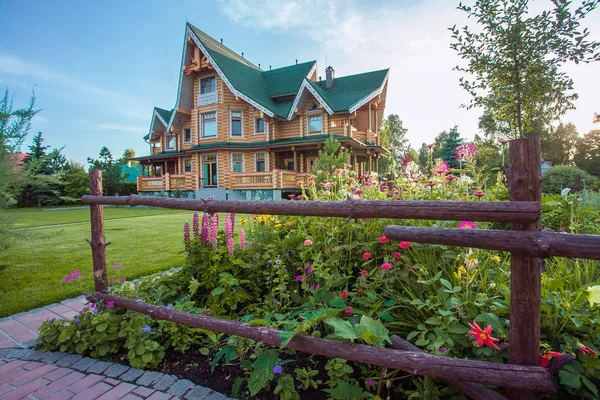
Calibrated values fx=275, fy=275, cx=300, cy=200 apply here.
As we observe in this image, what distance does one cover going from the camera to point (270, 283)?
2.67 metres

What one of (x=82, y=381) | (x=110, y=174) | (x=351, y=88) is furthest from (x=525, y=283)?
(x=110, y=174)

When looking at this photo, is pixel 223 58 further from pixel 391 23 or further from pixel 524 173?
pixel 524 173

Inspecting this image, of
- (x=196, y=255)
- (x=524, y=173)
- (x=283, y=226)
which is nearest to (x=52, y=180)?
(x=196, y=255)

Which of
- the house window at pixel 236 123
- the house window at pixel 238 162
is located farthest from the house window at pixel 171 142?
the house window at pixel 238 162

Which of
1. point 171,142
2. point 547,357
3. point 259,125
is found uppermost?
point 259,125

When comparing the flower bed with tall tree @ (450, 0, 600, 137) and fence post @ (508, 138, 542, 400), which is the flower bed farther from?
tall tree @ (450, 0, 600, 137)

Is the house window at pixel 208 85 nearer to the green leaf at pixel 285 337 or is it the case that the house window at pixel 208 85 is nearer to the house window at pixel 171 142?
the house window at pixel 171 142

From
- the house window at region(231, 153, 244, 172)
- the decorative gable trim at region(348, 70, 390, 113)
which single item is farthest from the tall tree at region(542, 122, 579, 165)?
the house window at region(231, 153, 244, 172)

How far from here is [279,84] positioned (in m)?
19.8

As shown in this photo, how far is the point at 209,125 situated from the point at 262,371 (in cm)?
1900

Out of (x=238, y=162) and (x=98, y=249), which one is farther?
(x=238, y=162)

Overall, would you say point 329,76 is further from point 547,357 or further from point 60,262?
point 547,357

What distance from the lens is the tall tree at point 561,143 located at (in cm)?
3534

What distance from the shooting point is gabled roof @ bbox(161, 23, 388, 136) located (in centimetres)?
1680
